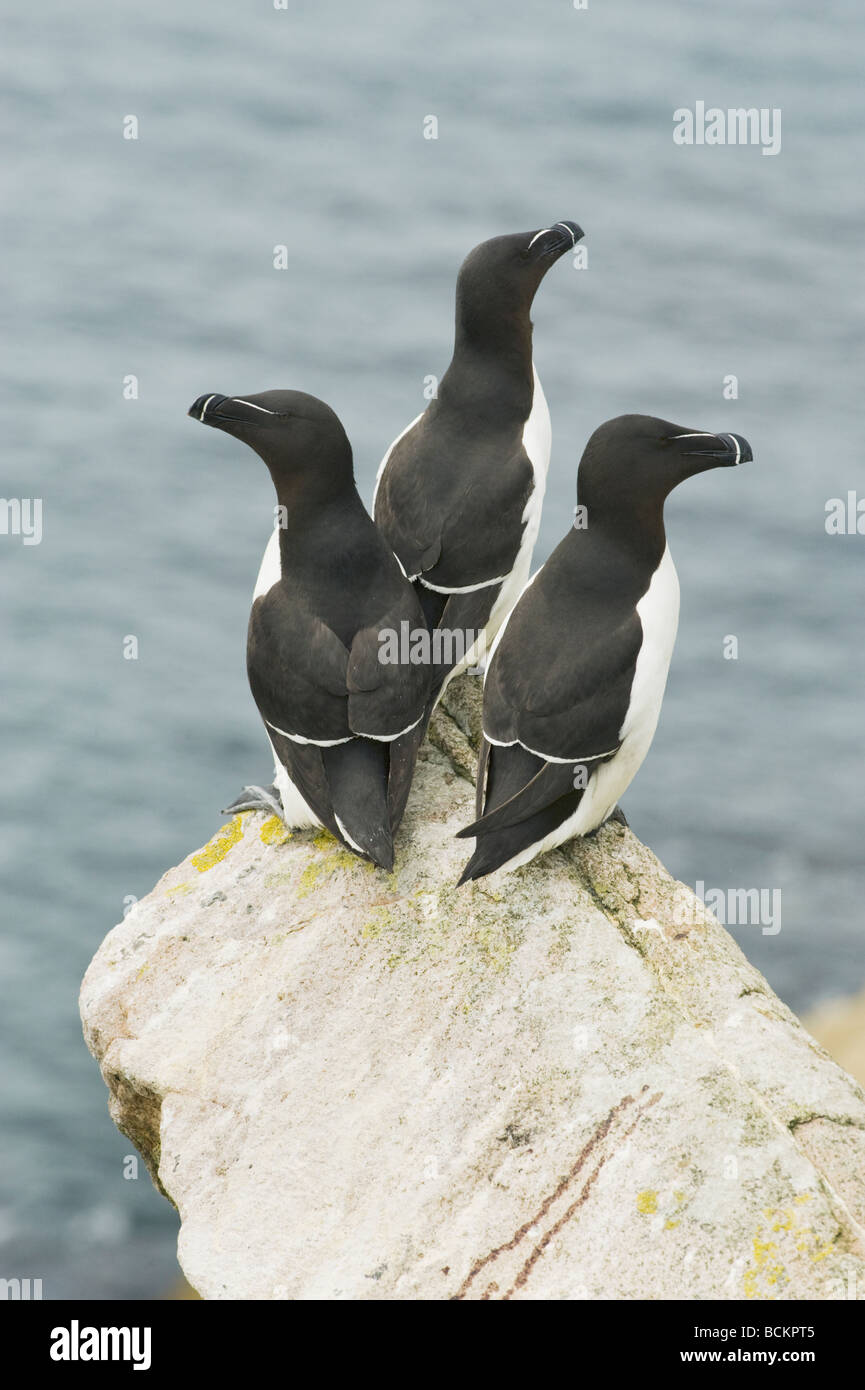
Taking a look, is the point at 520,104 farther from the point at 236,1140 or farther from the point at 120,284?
the point at 236,1140

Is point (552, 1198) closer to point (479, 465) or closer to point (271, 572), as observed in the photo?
point (271, 572)

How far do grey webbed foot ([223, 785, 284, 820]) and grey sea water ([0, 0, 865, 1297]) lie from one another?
5.29 m

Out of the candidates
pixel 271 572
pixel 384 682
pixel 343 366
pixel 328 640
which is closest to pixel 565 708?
pixel 384 682

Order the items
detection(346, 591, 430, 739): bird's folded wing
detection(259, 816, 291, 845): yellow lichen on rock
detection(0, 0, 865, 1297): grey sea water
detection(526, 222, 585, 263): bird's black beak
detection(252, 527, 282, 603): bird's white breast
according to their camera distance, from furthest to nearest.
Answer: detection(0, 0, 865, 1297): grey sea water
detection(526, 222, 585, 263): bird's black beak
detection(259, 816, 291, 845): yellow lichen on rock
detection(252, 527, 282, 603): bird's white breast
detection(346, 591, 430, 739): bird's folded wing

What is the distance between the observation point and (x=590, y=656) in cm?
539

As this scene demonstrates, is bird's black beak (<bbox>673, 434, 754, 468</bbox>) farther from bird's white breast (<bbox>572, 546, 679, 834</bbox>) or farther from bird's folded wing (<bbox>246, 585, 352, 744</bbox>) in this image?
bird's folded wing (<bbox>246, 585, 352, 744</bbox>)

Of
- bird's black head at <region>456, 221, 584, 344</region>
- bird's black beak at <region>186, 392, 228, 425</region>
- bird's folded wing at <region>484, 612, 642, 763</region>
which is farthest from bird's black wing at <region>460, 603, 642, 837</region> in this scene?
bird's black head at <region>456, 221, 584, 344</region>

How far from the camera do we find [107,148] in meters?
19.2

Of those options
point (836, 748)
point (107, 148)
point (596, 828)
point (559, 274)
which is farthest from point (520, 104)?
point (596, 828)

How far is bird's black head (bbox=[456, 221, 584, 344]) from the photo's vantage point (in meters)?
6.22

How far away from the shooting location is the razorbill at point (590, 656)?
534 centimetres

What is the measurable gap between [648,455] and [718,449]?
23 cm

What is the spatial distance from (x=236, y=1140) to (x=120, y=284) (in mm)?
13883

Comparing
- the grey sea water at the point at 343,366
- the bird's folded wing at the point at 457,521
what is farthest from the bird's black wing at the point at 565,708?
the grey sea water at the point at 343,366
